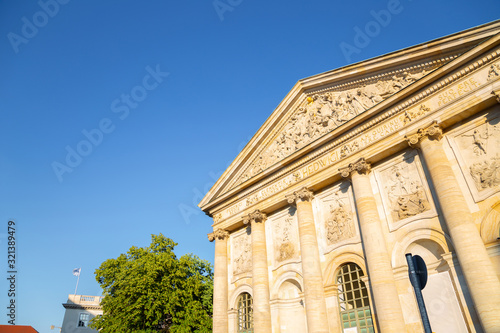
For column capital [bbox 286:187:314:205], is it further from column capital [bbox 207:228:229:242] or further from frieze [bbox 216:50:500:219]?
column capital [bbox 207:228:229:242]

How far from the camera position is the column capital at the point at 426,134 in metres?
12.4

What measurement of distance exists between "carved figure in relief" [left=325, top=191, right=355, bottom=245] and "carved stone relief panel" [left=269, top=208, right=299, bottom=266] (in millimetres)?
2207

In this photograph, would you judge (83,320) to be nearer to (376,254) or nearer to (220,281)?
(220,281)

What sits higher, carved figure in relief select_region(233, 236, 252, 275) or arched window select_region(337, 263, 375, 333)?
carved figure in relief select_region(233, 236, 252, 275)

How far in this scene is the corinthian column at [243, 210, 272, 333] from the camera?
1659cm

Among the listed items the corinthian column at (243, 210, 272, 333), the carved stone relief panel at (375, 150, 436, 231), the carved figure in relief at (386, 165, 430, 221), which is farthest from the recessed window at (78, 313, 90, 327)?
the carved figure in relief at (386, 165, 430, 221)

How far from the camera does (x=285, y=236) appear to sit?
58.8ft

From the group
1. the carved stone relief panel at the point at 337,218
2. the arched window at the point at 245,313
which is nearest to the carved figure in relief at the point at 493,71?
the carved stone relief panel at the point at 337,218

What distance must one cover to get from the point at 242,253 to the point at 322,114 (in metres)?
9.76

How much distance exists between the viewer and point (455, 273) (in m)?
10.9

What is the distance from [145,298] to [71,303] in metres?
34.7

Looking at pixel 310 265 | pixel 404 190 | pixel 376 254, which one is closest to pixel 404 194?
pixel 404 190

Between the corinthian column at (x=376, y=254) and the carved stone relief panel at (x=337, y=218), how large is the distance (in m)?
0.97

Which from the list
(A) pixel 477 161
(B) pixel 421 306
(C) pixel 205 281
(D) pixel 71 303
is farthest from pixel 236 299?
(D) pixel 71 303
